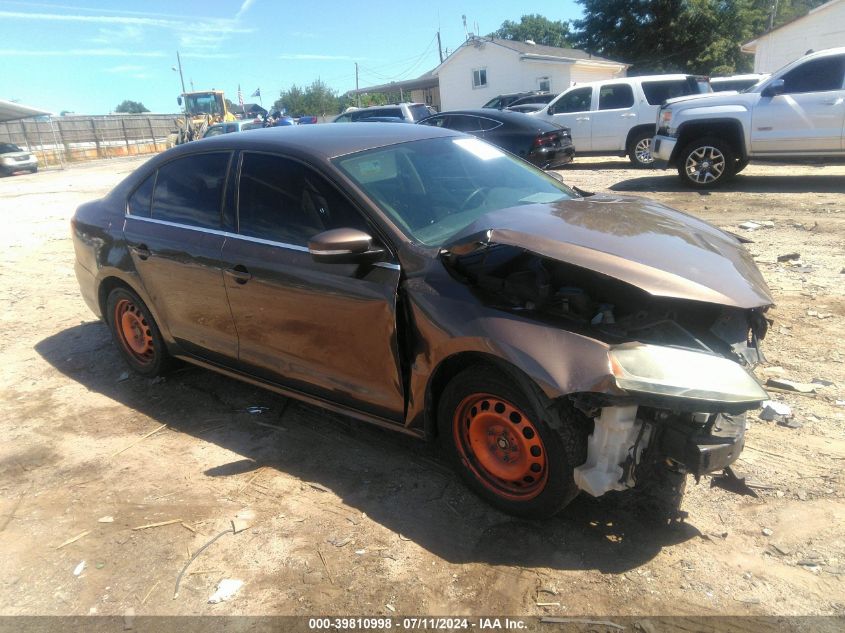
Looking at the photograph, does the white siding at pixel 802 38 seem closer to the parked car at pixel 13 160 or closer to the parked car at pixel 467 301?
the parked car at pixel 467 301

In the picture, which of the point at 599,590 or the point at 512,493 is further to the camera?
the point at 512,493

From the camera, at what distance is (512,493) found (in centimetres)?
296

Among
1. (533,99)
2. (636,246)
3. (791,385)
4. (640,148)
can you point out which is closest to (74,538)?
(636,246)

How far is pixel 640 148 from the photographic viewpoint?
1459 cm

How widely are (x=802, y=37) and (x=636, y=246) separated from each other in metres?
32.8

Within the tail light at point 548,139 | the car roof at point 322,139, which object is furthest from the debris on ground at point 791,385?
the tail light at point 548,139

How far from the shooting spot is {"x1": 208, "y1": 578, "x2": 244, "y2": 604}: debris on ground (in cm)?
268

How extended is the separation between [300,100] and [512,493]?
76.9m

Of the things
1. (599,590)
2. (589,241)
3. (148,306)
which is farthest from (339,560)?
(148,306)

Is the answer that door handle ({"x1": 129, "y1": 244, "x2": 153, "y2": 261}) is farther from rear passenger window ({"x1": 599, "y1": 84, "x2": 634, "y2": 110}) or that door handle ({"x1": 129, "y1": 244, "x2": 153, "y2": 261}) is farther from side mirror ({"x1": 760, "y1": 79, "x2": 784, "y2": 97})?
rear passenger window ({"x1": 599, "y1": 84, "x2": 634, "y2": 110})

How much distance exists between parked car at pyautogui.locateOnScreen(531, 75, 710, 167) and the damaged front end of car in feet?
41.2

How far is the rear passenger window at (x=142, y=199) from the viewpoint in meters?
4.51

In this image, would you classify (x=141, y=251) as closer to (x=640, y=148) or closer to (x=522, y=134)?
(x=522, y=134)

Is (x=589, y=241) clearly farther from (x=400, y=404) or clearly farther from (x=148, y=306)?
(x=148, y=306)
